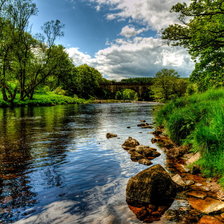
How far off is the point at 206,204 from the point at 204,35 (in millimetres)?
13125

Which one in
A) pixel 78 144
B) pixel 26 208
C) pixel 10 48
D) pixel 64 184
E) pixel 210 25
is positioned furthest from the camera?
pixel 10 48

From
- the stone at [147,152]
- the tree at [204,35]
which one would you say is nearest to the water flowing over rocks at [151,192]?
the stone at [147,152]

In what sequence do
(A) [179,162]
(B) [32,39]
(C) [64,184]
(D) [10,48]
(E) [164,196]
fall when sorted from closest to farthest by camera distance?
(E) [164,196]
(C) [64,184]
(A) [179,162]
(D) [10,48]
(B) [32,39]

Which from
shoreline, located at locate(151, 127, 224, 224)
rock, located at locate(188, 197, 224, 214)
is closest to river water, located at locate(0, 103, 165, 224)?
shoreline, located at locate(151, 127, 224, 224)

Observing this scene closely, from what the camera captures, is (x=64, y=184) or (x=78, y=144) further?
(x=78, y=144)

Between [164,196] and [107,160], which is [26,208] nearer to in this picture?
[164,196]

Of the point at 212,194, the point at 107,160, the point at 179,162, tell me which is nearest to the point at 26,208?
the point at 107,160

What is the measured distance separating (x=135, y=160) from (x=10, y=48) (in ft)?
122

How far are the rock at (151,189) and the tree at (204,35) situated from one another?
11.8 meters

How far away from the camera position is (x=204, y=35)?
44.8 feet

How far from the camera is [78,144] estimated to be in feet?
31.6

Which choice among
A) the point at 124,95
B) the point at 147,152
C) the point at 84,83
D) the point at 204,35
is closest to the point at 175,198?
the point at 147,152

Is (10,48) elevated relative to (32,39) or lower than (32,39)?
lower

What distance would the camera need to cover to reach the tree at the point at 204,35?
1280cm
